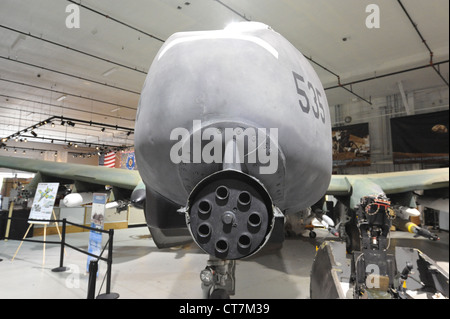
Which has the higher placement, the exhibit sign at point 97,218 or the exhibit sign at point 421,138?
the exhibit sign at point 421,138

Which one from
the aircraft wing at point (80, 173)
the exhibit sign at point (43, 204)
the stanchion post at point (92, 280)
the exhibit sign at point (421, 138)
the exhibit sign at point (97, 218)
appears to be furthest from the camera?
the aircraft wing at point (80, 173)

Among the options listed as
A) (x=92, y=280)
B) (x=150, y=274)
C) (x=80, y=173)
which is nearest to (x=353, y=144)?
(x=92, y=280)

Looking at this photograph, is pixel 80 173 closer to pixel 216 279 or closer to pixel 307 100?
pixel 216 279

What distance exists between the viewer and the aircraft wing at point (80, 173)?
694 cm

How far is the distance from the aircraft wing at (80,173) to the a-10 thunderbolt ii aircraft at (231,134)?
5472 millimetres

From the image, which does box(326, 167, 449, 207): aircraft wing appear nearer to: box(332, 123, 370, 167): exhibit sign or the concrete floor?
the concrete floor

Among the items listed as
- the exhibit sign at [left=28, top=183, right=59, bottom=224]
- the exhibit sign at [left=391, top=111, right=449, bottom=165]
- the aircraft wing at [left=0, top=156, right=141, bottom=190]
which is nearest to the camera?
the exhibit sign at [left=391, top=111, right=449, bottom=165]

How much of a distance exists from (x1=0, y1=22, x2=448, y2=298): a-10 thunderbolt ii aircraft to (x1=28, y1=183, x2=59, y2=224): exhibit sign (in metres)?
5.63

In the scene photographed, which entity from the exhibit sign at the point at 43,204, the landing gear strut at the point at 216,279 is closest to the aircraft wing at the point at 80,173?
the exhibit sign at the point at 43,204

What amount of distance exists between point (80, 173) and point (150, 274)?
3.27m

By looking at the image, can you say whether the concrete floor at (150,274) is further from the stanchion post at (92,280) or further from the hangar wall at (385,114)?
the hangar wall at (385,114)

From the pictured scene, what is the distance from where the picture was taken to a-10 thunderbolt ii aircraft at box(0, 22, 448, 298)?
1.36 m

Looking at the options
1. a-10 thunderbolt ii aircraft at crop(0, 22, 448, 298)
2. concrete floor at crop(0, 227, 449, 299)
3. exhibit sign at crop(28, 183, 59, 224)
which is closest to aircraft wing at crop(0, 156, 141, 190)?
exhibit sign at crop(28, 183, 59, 224)
